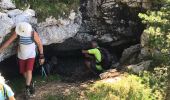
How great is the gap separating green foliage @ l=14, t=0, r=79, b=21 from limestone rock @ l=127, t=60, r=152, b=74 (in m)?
2.56

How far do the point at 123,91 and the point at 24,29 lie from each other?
296 cm

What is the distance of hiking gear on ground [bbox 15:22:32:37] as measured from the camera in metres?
10.8

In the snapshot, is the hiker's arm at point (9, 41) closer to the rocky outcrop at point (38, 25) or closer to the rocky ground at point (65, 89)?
the rocky outcrop at point (38, 25)

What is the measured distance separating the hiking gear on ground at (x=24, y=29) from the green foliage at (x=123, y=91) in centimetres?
217

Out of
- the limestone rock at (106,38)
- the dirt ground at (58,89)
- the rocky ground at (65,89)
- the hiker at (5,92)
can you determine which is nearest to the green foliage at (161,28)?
the rocky ground at (65,89)

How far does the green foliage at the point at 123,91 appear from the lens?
35.1 feet

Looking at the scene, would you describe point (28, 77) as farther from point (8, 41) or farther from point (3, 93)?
point (3, 93)

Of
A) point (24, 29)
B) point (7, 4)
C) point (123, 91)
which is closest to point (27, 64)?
point (24, 29)

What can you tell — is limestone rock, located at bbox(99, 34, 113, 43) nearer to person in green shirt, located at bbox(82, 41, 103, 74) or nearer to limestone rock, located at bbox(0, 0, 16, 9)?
person in green shirt, located at bbox(82, 41, 103, 74)

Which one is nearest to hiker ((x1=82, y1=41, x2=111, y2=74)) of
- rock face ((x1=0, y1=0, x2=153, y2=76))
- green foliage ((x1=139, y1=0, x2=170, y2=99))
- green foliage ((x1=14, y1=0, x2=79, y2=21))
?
rock face ((x1=0, y1=0, x2=153, y2=76))

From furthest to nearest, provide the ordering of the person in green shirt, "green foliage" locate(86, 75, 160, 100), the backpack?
the backpack → the person in green shirt → "green foliage" locate(86, 75, 160, 100)

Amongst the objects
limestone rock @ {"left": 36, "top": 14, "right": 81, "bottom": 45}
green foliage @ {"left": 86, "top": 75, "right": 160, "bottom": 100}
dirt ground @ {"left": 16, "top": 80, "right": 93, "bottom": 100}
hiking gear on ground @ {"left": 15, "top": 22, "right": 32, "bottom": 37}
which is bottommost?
dirt ground @ {"left": 16, "top": 80, "right": 93, "bottom": 100}

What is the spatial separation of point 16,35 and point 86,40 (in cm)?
363

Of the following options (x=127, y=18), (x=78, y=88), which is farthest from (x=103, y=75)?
(x=127, y=18)
